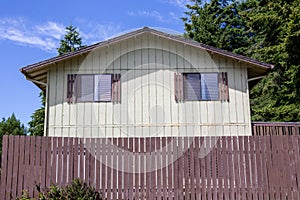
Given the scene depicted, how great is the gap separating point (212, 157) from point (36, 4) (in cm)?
888

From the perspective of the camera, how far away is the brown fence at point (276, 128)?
1061 centimetres

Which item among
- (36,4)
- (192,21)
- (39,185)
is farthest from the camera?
(192,21)

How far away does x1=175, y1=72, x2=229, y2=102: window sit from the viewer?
11578mm

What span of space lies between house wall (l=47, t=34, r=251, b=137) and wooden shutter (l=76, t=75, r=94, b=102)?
8.5 inches

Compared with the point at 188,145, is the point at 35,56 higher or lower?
higher

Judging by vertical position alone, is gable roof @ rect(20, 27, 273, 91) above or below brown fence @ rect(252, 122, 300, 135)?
above

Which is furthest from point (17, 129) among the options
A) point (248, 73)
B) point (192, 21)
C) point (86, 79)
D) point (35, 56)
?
point (248, 73)

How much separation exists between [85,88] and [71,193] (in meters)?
5.36

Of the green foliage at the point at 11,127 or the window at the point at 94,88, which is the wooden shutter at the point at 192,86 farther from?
the green foliage at the point at 11,127

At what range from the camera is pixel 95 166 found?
7223mm

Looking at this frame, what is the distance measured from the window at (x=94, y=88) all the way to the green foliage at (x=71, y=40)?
15.8 m

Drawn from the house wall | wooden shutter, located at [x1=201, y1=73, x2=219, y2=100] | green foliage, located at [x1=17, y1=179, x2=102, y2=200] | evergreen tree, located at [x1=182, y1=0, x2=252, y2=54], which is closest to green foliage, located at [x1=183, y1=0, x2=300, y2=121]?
evergreen tree, located at [x1=182, y1=0, x2=252, y2=54]

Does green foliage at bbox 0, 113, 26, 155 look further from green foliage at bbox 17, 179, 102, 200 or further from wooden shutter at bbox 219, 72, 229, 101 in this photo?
green foliage at bbox 17, 179, 102, 200

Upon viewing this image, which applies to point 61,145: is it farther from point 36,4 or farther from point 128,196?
point 36,4
